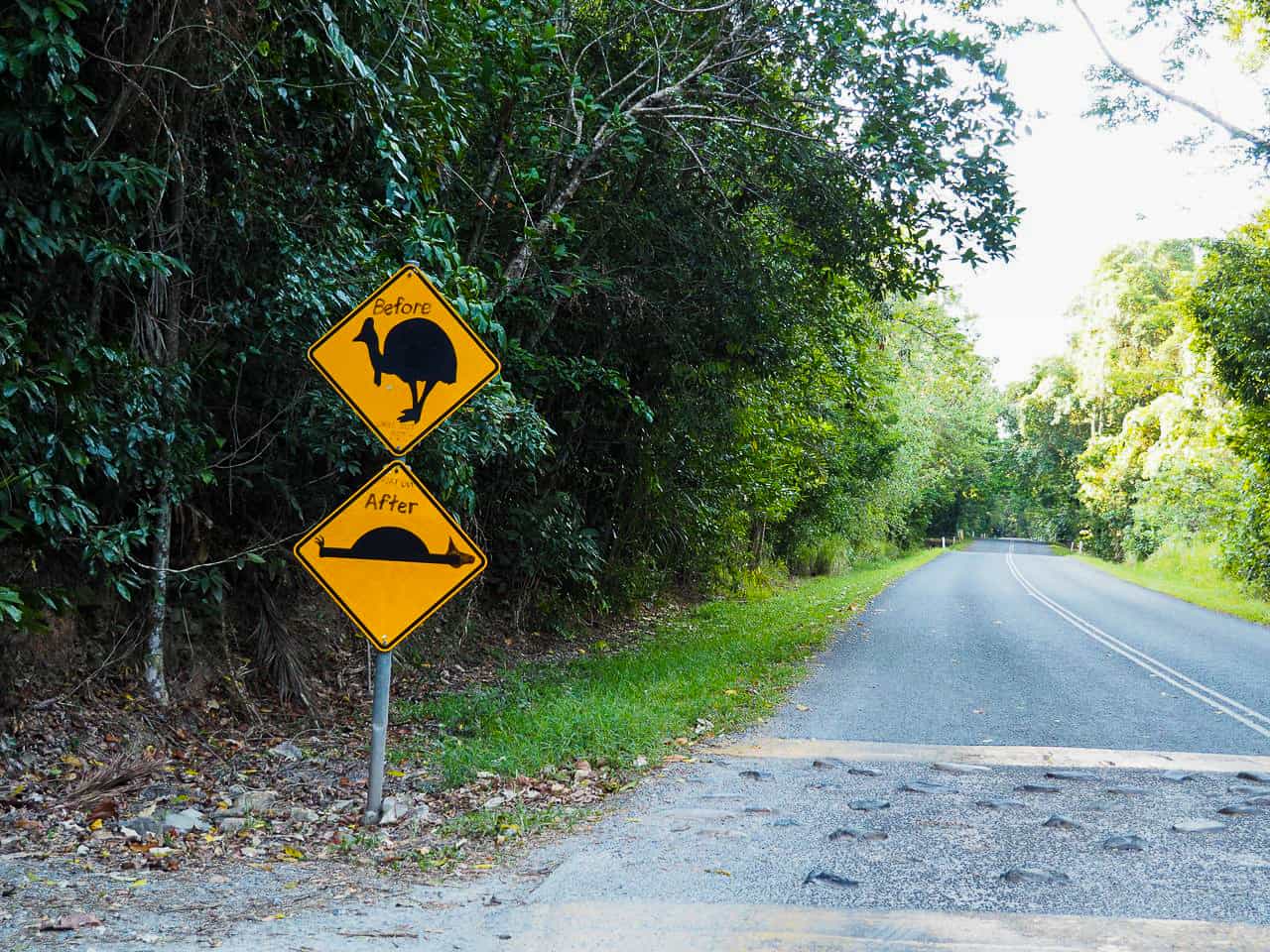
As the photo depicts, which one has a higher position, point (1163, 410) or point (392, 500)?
point (1163, 410)

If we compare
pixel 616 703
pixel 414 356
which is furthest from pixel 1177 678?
pixel 414 356

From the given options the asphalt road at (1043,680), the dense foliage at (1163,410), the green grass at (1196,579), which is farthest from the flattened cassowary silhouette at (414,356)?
the dense foliage at (1163,410)

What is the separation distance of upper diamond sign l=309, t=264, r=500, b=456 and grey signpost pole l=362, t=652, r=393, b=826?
124 cm

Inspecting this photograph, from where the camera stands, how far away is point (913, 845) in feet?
17.4

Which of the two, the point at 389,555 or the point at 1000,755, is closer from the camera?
the point at 389,555

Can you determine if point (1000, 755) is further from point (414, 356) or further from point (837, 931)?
point (414, 356)

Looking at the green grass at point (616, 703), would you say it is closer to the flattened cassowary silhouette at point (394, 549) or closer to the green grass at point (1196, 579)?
the flattened cassowary silhouette at point (394, 549)

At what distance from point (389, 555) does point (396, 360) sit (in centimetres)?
111

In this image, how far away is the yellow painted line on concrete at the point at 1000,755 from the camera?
7.25 m

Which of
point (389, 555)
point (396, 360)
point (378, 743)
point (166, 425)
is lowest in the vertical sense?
point (378, 743)

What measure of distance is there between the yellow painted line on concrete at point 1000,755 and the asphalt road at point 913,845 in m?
0.03

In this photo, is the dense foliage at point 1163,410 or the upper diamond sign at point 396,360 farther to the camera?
the dense foliage at point 1163,410

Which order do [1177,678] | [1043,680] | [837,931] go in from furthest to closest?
[1177,678], [1043,680], [837,931]

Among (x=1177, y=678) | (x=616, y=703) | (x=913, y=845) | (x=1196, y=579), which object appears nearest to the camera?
(x=913, y=845)
